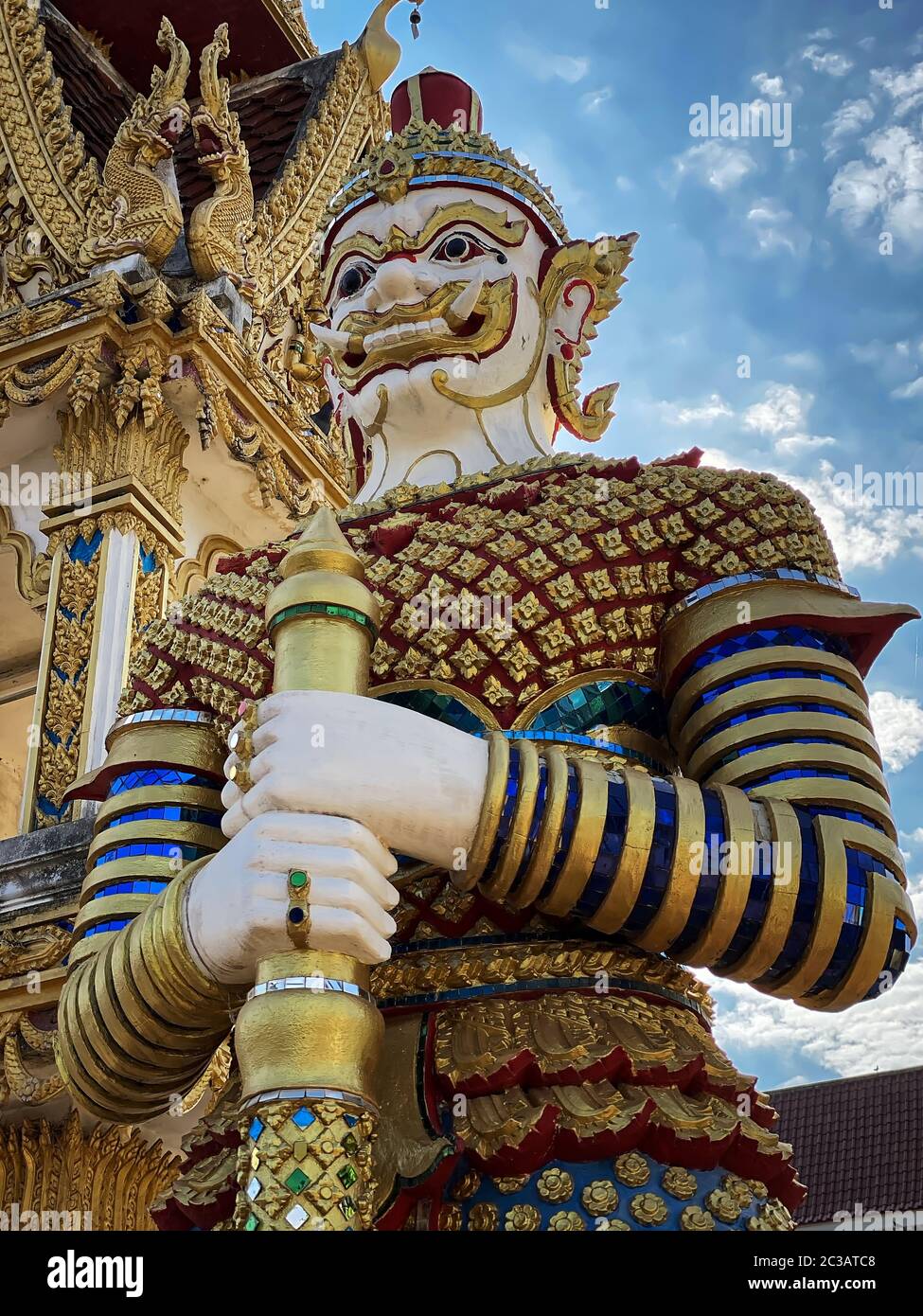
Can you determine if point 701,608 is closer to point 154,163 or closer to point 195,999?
point 195,999

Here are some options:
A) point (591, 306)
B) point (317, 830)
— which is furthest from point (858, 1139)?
point (317, 830)

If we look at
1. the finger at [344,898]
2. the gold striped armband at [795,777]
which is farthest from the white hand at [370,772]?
the gold striped armband at [795,777]

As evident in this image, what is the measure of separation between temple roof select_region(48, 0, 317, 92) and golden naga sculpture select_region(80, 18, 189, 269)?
1194mm

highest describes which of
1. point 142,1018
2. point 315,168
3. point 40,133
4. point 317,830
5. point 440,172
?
point 315,168

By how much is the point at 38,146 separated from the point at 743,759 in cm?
605

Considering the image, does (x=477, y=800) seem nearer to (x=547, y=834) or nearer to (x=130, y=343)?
(x=547, y=834)

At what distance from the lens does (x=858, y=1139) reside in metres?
11.2

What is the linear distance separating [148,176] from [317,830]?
5.41 meters

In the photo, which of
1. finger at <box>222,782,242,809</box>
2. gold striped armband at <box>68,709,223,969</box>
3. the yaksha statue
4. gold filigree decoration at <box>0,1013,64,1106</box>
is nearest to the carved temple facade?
gold filigree decoration at <box>0,1013,64,1106</box>

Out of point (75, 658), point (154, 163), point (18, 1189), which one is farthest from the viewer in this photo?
point (154, 163)

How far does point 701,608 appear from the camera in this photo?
3.03m

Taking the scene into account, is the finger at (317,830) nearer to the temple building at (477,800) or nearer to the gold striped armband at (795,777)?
the temple building at (477,800)

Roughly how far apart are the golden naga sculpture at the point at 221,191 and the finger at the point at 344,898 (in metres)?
5.33
